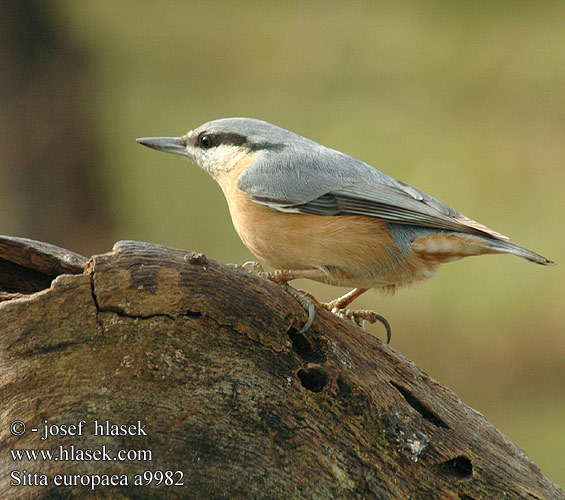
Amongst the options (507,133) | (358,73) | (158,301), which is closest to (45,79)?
(358,73)

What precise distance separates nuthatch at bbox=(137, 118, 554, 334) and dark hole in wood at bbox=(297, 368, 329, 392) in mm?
463

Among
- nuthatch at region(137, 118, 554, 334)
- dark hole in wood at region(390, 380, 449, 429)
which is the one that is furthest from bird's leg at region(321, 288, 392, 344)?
dark hole in wood at region(390, 380, 449, 429)

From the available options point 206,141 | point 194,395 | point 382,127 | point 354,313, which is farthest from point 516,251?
point 382,127

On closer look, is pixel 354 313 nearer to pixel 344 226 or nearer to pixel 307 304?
pixel 344 226

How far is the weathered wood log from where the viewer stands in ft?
6.09

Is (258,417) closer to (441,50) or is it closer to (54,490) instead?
(54,490)

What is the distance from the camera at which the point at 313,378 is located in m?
2.11

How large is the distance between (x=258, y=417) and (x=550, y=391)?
4.55 meters

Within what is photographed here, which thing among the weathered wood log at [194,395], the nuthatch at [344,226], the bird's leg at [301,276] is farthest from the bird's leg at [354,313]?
the weathered wood log at [194,395]

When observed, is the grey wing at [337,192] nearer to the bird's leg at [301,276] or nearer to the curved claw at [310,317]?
the bird's leg at [301,276]

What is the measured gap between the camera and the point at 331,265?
2.58 m

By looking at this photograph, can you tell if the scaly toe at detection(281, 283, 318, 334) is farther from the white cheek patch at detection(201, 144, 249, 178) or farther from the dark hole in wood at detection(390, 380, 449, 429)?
the white cheek patch at detection(201, 144, 249, 178)

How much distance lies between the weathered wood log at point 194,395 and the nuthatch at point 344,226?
468 millimetres

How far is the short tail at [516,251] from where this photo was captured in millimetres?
2412
